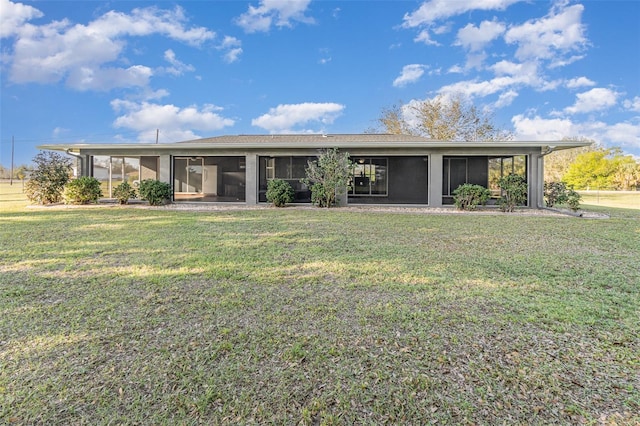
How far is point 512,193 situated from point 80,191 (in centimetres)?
1558

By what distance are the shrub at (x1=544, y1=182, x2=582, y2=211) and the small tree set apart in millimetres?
7578

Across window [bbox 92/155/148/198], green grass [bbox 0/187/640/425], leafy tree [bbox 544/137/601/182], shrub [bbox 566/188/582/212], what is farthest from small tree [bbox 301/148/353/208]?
leafy tree [bbox 544/137/601/182]

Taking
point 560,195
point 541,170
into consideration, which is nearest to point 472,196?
point 541,170

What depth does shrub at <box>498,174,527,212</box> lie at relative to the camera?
1145 centimetres

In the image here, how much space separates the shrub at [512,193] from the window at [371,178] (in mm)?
4919

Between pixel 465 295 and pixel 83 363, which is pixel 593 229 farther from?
pixel 83 363

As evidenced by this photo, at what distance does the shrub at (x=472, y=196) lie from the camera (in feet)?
38.1

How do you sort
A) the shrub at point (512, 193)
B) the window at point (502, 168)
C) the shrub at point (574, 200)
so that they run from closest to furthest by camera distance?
1. the shrub at point (574, 200)
2. the shrub at point (512, 193)
3. the window at point (502, 168)

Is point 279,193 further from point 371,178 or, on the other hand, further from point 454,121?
point 454,121

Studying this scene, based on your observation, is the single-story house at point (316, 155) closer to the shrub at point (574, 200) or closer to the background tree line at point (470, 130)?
the shrub at point (574, 200)

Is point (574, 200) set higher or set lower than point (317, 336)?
higher

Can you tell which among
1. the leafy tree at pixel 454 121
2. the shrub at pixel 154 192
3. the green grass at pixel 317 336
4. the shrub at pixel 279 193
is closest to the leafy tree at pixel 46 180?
the shrub at pixel 154 192

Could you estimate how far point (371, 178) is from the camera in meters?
15.0

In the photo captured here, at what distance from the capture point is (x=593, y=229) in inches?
300
